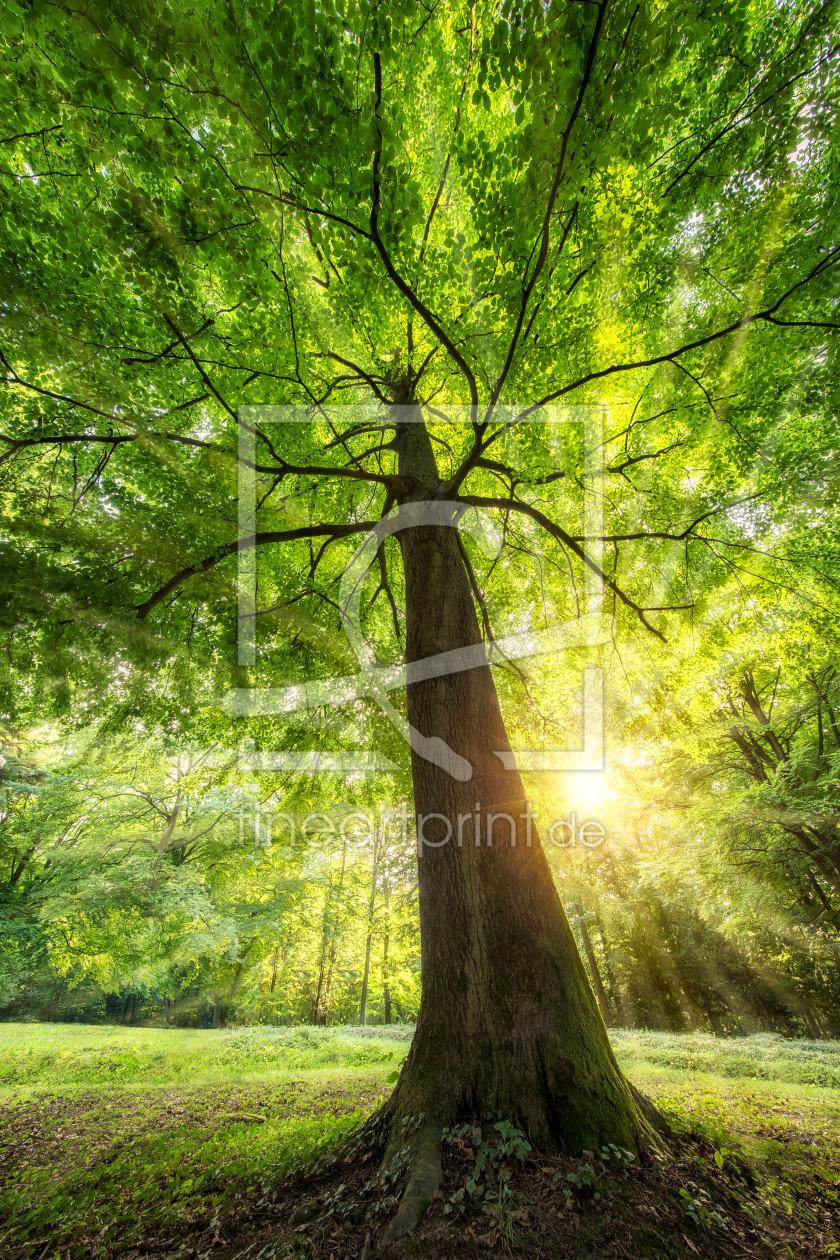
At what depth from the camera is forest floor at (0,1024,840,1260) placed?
184 centimetres

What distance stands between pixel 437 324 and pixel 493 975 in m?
4.41

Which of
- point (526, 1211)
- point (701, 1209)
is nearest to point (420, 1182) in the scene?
point (526, 1211)

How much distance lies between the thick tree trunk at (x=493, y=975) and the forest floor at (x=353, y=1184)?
0.58ft

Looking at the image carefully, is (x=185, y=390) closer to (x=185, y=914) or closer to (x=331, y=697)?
(x=331, y=697)

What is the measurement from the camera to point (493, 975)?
8.65 ft

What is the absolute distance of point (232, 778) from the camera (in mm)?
6824

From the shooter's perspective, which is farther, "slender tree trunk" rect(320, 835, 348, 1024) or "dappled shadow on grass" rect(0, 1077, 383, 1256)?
"slender tree trunk" rect(320, 835, 348, 1024)

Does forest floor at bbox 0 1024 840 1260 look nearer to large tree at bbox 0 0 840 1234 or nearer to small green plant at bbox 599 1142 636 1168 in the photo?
small green plant at bbox 599 1142 636 1168

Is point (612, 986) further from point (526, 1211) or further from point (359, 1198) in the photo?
point (526, 1211)

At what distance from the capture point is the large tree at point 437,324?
2402 millimetres

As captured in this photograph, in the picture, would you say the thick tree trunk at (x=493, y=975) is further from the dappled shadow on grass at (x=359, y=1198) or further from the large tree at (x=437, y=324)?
the dappled shadow on grass at (x=359, y=1198)

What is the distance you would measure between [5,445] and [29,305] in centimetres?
153

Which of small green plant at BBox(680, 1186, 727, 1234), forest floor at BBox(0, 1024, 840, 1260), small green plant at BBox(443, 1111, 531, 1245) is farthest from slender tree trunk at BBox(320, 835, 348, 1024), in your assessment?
small green plant at BBox(680, 1186, 727, 1234)

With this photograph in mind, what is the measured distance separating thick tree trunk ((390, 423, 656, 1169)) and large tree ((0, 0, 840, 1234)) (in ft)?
0.06
